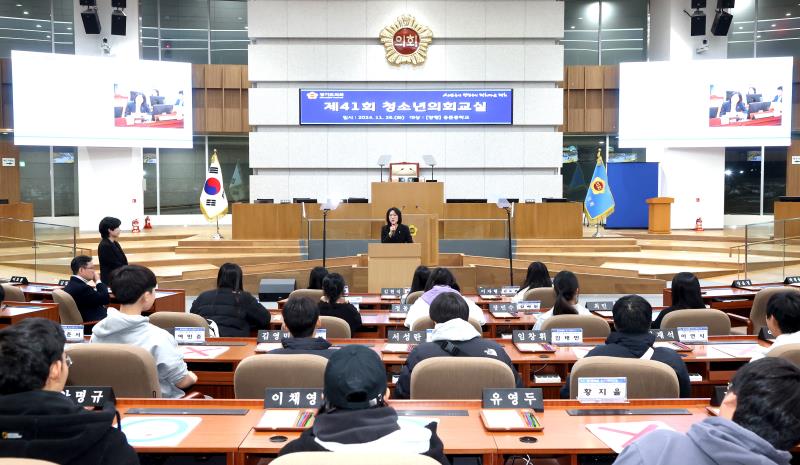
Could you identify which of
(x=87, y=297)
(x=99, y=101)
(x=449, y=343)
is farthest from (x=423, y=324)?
(x=99, y=101)

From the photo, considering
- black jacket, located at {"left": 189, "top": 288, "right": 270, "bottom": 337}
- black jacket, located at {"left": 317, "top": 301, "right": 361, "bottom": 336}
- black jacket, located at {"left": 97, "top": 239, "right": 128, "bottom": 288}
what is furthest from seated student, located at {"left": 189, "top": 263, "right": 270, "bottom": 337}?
black jacket, located at {"left": 97, "top": 239, "right": 128, "bottom": 288}

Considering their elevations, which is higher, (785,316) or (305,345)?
(785,316)

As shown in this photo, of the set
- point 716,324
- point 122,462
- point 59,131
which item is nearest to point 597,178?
point 716,324

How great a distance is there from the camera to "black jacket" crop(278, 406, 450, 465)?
6.54 ft

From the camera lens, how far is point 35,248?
9758 millimetres

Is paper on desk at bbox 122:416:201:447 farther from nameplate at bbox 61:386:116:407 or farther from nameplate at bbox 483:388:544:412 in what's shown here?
nameplate at bbox 483:388:544:412

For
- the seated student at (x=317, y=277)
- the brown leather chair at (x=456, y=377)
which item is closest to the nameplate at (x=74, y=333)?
the brown leather chair at (x=456, y=377)

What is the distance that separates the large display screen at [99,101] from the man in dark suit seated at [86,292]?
27.9 ft

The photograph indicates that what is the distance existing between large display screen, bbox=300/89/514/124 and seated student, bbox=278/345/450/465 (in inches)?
521

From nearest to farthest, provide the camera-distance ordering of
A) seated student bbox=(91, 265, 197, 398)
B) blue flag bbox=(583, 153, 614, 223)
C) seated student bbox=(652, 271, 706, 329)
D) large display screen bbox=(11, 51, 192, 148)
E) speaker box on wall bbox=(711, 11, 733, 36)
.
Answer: seated student bbox=(91, 265, 197, 398) → seated student bbox=(652, 271, 706, 329) → large display screen bbox=(11, 51, 192, 148) → blue flag bbox=(583, 153, 614, 223) → speaker box on wall bbox=(711, 11, 733, 36)

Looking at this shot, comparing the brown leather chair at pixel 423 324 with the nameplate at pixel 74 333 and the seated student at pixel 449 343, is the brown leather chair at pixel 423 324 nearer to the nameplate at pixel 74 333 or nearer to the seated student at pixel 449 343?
the seated student at pixel 449 343

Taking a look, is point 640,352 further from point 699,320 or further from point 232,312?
point 232,312

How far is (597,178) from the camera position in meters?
13.8

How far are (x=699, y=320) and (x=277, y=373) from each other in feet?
10.3
